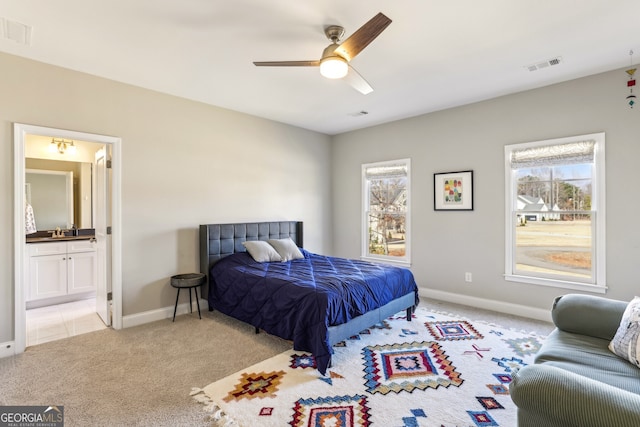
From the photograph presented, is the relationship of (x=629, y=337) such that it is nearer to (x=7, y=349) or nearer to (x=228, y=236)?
(x=228, y=236)

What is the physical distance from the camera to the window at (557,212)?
11.3 feet

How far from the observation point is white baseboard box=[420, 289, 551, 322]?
3795 mm

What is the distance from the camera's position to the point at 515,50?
289cm

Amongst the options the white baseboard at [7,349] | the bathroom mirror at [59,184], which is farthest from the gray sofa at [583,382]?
the bathroom mirror at [59,184]

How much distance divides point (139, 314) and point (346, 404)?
9.19 feet

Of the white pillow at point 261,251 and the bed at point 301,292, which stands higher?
the white pillow at point 261,251

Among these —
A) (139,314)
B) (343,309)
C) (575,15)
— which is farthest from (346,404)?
(575,15)

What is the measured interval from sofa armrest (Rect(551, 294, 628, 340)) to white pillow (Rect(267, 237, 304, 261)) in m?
2.97

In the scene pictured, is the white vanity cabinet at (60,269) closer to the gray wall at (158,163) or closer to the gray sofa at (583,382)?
the gray wall at (158,163)

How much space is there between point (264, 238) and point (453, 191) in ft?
9.40

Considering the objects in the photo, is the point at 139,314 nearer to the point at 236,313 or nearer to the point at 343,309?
the point at 236,313

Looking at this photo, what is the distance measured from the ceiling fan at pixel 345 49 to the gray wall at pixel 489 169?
2357 mm

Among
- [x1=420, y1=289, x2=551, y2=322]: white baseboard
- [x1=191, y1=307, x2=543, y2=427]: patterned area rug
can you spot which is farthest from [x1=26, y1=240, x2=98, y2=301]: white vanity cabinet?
[x1=420, y1=289, x2=551, y2=322]: white baseboard

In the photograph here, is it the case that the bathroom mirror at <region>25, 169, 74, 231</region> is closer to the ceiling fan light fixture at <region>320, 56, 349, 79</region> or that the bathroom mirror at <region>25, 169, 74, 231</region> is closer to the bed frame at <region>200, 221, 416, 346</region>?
the bed frame at <region>200, 221, 416, 346</region>
